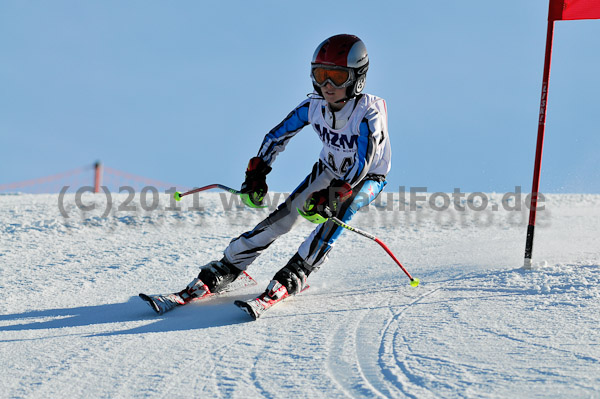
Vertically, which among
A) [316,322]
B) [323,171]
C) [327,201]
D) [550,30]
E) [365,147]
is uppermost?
[550,30]

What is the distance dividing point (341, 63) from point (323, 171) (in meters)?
0.79

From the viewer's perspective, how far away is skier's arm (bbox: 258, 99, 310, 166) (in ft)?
13.7

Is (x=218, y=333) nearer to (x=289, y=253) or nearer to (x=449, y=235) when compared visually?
(x=289, y=253)

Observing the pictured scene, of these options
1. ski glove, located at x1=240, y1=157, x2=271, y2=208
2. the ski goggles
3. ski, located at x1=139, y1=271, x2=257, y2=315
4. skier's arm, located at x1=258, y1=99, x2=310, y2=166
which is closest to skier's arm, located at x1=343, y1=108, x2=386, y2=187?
the ski goggles

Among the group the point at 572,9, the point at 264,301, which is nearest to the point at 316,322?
the point at 264,301

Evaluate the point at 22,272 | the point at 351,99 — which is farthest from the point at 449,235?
the point at 22,272

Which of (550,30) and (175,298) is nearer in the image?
(175,298)

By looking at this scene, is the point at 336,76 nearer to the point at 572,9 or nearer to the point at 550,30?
the point at 550,30

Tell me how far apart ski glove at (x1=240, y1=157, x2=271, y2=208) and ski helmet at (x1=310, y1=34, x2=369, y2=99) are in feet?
2.33

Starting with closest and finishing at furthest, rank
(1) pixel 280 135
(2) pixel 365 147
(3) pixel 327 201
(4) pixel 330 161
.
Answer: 1. (3) pixel 327 201
2. (2) pixel 365 147
3. (4) pixel 330 161
4. (1) pixel 280 135

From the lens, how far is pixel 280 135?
420 centimetres

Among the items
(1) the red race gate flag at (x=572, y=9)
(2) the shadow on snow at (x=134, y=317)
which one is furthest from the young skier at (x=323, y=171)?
(1) the red race gate flag at (x=572, y=9)

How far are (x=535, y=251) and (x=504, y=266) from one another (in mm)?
653

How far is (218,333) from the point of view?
324cm
